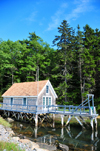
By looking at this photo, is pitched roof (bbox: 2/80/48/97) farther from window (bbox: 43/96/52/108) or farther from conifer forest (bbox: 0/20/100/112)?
conifer forest (bbox: 0/20/100/112)

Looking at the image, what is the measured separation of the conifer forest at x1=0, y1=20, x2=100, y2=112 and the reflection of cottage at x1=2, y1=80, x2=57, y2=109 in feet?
21.9

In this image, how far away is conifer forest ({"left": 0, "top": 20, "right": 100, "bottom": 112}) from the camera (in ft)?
98.0

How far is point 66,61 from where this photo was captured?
32.1 metres

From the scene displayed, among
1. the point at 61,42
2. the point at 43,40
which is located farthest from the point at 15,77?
the point at 61,42

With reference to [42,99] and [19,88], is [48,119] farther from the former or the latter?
[19,88]

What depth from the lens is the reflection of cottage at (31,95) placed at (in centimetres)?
2211

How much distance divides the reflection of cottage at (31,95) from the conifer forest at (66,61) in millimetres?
6665

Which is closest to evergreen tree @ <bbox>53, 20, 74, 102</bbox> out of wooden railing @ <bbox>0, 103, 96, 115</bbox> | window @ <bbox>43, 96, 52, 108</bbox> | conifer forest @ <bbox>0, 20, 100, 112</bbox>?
conifer forest @ <bbox>0, 20, 100, 112</bbox>

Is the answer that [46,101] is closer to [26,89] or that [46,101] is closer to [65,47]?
[26,89]

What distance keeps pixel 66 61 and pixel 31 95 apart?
13671 mm

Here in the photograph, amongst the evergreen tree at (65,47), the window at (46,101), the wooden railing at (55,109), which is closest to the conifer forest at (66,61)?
the evergreen tree at (65,47)

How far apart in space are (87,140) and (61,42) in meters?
23.8

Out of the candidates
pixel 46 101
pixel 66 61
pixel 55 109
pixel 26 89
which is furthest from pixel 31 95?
pixel 66 61

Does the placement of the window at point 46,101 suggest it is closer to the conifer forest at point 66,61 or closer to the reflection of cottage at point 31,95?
the reflection of cottage at point 31,95
